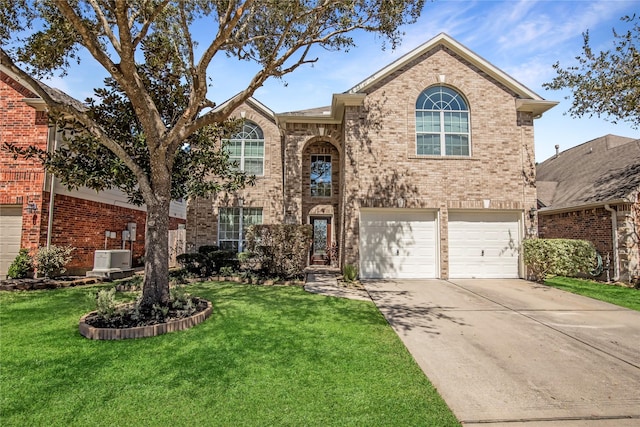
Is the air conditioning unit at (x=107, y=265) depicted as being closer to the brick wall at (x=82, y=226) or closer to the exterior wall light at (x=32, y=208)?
the brick wall at (x=82, y=226)

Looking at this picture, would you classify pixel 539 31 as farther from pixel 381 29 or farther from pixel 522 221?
pixel 522 221

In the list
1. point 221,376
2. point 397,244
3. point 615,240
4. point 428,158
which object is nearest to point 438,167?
point 428,158

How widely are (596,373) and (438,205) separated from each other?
302 inches

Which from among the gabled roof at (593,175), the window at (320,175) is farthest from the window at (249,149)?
the gabled roof at (593,175)

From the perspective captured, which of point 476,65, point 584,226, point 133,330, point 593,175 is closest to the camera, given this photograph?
point 133,330

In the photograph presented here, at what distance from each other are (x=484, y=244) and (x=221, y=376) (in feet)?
34.1

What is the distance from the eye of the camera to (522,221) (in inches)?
459

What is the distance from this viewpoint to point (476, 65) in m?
12.0

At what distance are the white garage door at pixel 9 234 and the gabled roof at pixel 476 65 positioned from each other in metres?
11.6

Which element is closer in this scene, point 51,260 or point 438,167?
point 51,260

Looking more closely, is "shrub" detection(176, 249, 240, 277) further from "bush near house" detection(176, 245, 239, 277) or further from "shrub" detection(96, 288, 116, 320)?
"shrub" detection(96, 288, 116, 320)

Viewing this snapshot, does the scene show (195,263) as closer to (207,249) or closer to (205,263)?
(205,263)

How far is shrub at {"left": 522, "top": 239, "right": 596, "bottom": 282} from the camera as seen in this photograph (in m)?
10.5

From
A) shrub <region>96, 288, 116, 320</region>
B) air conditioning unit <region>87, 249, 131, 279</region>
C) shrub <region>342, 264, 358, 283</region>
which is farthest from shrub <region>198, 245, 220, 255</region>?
shrub <region>96, 288, 116, 320</region>
